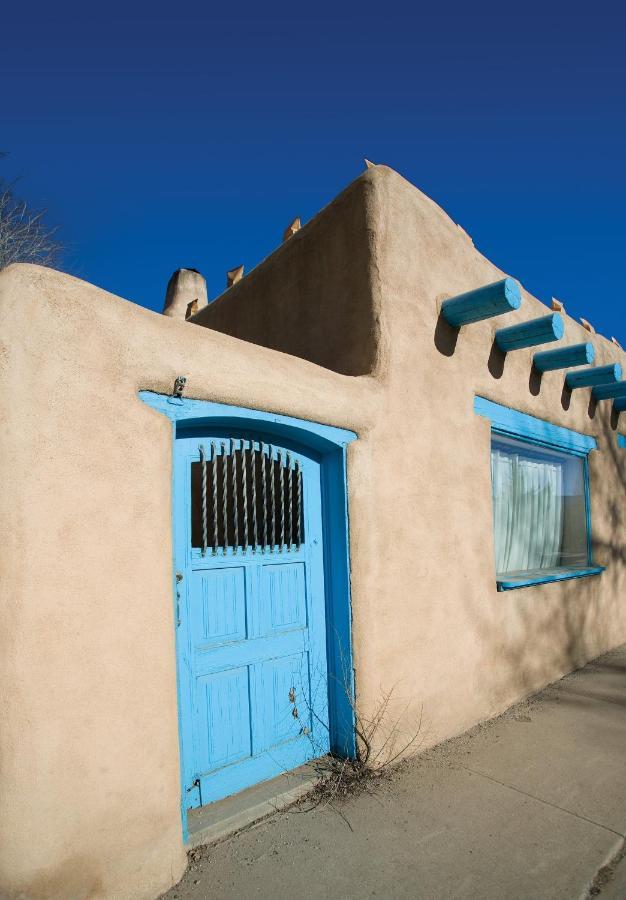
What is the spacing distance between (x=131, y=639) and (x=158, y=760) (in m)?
0.54

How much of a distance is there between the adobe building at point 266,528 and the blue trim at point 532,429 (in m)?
0.05

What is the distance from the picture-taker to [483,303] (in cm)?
427

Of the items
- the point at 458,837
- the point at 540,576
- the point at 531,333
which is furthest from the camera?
the point at 540,576

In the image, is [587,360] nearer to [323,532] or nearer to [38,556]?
[323,532]

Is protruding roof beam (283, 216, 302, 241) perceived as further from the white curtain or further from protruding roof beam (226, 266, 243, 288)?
the white curtain

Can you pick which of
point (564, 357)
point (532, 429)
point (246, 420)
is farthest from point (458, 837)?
point (564, 357)

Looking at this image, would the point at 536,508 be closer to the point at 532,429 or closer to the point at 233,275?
the point at 532,429

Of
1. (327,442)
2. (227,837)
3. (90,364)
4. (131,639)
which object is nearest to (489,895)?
(227,837)

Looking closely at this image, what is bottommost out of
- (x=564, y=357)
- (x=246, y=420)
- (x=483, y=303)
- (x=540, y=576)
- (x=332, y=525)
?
(x=540, y=576)

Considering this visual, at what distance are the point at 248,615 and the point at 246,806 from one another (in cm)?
95

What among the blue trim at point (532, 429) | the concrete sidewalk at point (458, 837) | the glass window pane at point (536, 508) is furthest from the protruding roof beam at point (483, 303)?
the concrete sidewalk at point (458, 837)

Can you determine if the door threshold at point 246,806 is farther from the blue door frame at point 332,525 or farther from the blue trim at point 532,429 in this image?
the blue trim at point 532,429

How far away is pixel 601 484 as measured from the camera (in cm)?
681

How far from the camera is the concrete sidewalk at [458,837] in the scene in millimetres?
2436
